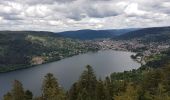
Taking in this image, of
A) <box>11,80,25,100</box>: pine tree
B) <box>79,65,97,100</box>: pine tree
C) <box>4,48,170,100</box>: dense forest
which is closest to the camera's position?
<box>4,48,170,100</box>: dense forest

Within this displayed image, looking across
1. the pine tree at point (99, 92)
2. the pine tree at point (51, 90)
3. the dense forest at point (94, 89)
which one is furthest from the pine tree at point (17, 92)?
the pine tree at point (99, 92)

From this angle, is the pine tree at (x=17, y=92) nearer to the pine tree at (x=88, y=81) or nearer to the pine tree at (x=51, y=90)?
the pine tree at (x=51, y=90)

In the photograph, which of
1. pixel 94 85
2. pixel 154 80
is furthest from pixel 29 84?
pixel 154 80

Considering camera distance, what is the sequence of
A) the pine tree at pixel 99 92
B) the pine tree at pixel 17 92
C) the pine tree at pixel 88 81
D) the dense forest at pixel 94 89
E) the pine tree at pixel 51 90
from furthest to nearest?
the pine tree at pixel 88 81, the pine tree at pixel 99 92, the pine tree at pixel 17 92, the dense forest at pixel 94 89, the pine tree at pixel 51 90

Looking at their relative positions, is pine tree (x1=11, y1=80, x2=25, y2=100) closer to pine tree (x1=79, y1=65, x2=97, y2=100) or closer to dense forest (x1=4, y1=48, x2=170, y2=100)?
dense forest (x1=4, y1=48, x2=170, y2=100)

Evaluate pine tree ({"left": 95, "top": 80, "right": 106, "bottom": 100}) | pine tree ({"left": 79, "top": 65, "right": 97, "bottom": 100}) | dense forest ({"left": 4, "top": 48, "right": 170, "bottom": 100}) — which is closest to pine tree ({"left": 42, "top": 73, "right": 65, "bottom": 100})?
dense forest ({"left": 4, "top": 48, "right": 170, "bottom": 100})

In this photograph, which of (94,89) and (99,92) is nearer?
(99,92)

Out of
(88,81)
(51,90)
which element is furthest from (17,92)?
(88,81)

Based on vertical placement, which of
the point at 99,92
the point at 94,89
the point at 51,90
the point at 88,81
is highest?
the point at 51,90

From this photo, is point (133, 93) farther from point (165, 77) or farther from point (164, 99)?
point (165, 77)

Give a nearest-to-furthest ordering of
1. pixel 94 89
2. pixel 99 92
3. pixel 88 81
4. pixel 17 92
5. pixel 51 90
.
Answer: pixel 51 90 < pixel 17 92 < pixel 99 92 < pixel 94 89 < pixel 88 81

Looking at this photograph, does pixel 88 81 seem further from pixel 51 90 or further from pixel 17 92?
pixel 51 90
